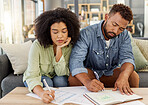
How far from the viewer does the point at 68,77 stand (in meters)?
1.54

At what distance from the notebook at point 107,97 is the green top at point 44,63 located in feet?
1.32

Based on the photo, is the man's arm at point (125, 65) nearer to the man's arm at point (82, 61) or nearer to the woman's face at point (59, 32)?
the man's arm at point (82, 61)

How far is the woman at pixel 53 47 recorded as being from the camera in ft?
4.52

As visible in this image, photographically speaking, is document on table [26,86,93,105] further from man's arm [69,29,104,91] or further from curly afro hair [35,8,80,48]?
curly afro hair [35,8,80,48]

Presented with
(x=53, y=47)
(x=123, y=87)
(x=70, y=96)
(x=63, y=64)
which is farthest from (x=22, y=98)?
(x=123, y=87)

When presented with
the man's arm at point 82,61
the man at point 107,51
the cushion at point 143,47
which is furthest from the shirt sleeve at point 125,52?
the cushion at point 143,47

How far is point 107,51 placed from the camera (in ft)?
5.16

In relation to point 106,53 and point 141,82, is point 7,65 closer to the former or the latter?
point 106,53

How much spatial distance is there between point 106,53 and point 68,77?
38cm

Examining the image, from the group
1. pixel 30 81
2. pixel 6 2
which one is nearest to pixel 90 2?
pixel 6 2

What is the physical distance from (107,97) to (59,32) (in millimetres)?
590

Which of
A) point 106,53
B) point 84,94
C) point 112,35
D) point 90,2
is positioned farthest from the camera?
point 90,2

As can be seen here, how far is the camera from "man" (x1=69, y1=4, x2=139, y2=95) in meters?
1.41

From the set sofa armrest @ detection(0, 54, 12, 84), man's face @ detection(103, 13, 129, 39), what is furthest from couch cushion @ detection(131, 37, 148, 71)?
sofa armrest @ detection(0, 54, 12, 84)
